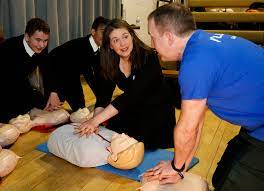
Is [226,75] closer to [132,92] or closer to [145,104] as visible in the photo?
[132,92]

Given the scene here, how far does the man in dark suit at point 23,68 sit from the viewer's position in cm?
226

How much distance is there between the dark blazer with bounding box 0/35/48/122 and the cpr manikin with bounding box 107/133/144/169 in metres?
1.01

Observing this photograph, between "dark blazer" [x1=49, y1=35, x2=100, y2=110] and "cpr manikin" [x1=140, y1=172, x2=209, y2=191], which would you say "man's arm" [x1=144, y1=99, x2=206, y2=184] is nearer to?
"cpr manikin" [x1=140, y1=172, x2=209, y2=191]

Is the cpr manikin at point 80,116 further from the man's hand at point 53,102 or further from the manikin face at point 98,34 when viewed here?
the manikin face at point 98,34

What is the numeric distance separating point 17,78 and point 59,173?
101 centimetres

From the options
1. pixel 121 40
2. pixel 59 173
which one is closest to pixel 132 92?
pixel 121 40

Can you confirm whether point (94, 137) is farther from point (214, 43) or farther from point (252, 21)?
point (252, 21)

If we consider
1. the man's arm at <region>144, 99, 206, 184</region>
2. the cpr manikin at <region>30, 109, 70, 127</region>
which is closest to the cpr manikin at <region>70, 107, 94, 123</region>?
the cpr manikin at <region>30, 109, 70, 127</region>

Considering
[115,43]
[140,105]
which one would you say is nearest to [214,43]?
[115,43]

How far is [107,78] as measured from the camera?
6.64ft

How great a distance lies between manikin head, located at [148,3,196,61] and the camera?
104 cm

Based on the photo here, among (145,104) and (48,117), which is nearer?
(145,104)

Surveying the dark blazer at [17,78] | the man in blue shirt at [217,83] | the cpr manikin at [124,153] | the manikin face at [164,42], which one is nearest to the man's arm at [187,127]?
the man in blue shirt at [217,83]

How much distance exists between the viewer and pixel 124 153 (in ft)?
5.56
